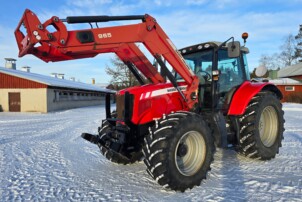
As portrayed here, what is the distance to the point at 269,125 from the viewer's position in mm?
6094

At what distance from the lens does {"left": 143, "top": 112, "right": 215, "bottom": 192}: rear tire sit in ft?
12.6

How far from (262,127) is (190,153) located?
232cm

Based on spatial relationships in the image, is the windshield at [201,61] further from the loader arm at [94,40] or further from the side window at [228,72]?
the loader arm at [94,40]

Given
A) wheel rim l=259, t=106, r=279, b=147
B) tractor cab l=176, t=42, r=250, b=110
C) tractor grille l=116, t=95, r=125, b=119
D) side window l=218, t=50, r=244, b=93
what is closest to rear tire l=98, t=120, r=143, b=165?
tractor grille l=116, t=95, r=125, b=119

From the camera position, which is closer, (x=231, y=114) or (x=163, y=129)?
(x=163, y=129)

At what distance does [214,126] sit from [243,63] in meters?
1.82

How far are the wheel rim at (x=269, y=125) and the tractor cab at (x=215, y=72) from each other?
0.89 m

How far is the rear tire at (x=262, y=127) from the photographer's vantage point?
5.27m

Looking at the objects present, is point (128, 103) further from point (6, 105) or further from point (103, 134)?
point (6, 105)

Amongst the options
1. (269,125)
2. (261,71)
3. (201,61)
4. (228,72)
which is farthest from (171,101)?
(269,125)

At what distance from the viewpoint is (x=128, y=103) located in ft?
14.8

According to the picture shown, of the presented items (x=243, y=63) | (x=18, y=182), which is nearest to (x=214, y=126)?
(x=243, y=63)

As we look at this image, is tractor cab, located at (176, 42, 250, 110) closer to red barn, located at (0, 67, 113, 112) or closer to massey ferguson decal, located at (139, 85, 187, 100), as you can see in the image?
massey ferguson decal, located at (139, 85, 187, 100)

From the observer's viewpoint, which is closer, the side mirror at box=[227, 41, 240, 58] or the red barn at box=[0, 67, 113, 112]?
the side mirror at box=[227, 41, 240, 58]
